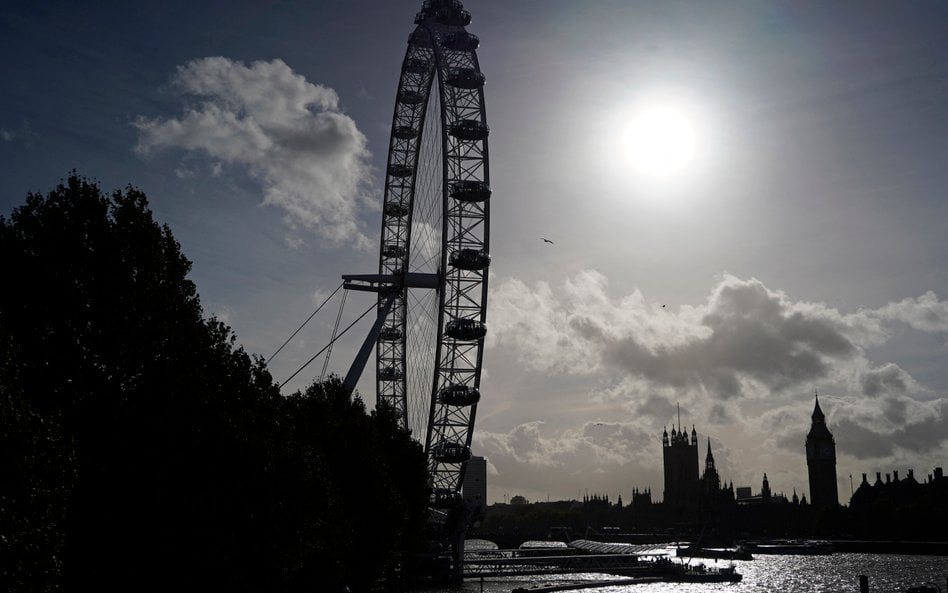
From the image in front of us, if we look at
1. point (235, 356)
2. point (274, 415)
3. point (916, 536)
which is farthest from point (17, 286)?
point (916, 536)

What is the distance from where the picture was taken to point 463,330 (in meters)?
72.2

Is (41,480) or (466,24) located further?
(466,24)

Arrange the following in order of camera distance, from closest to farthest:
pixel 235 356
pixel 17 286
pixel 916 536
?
pixel 17 286, pixel 235 356, pixel 916 536

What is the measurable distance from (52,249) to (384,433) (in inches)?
1856

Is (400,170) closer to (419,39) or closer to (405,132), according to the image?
(405,132)

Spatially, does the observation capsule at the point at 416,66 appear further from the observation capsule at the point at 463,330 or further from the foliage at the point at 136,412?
the foliage at the point at 136,412

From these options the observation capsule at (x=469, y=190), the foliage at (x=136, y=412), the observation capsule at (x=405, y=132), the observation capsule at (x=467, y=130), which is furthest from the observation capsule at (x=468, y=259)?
the foliage at (x=136, y=412)

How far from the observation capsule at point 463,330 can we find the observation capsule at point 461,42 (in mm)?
21663

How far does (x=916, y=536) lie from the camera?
200 metres

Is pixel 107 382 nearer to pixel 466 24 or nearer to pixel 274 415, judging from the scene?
pixel 274 415

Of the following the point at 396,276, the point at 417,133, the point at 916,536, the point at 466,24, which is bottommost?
the point at 916,536

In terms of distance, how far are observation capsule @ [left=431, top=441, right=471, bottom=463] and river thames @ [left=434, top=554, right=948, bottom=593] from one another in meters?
10.6

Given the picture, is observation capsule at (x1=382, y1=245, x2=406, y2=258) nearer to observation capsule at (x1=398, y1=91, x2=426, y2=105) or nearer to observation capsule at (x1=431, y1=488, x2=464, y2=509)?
observation capsule at (x1=398, y1=91, x2=426, y2=105)

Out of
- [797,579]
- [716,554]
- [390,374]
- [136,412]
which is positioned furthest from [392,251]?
[716,554]
